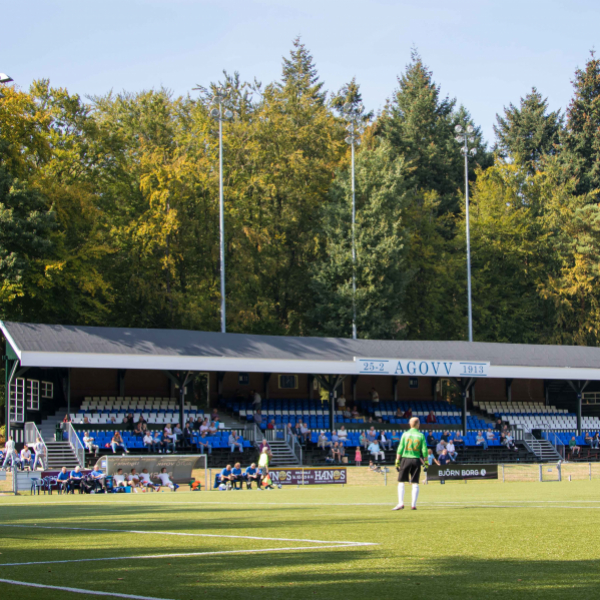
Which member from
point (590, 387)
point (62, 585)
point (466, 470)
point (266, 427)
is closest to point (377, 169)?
point (590, 387)

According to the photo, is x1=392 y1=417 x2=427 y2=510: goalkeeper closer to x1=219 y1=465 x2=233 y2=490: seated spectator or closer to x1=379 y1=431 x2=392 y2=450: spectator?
x1=219 y1=465 x2=233 y2=490: seated spectator

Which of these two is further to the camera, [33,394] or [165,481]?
[33,394]

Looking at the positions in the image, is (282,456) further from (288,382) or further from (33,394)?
(33,394)

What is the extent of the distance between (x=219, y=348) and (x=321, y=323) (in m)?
15.1

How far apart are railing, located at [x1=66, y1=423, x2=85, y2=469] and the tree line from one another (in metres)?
10.7

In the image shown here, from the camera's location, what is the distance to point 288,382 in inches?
1800

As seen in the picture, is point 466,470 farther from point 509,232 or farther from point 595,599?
point 509,232

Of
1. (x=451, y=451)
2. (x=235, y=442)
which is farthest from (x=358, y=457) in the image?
(x=235, y=442)

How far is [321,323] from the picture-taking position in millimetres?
53500

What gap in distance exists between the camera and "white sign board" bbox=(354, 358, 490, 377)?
40812 mm

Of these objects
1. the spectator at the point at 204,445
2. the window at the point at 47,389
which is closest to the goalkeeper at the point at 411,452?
the spectator at the point at 204,445

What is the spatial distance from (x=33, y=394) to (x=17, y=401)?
0.98 meters

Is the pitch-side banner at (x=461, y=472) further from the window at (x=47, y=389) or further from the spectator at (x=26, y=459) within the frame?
the window at (x=47, y=389)

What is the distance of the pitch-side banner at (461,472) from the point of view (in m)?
30.9
